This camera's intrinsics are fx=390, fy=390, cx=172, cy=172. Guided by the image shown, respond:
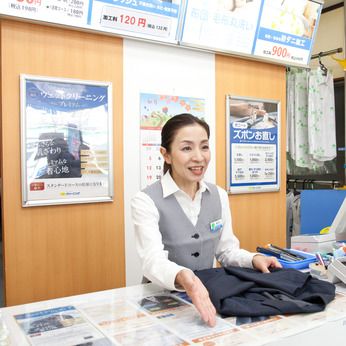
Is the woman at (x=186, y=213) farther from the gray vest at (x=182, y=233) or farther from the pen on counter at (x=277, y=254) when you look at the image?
the pen on counter at (x=277, y=254)

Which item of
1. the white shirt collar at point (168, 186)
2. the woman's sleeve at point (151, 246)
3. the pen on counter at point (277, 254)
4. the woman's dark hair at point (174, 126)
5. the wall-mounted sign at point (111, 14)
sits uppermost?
the wall-mounted sign at point (111, 14)

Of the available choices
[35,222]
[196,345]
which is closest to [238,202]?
[35,222]

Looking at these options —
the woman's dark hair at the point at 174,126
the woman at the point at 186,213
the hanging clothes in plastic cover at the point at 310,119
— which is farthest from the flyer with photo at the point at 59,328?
the hanging clothes in plastic cover at the point at 310,119

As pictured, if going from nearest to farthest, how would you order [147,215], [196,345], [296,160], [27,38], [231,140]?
[196,345] → [147,215] → [27,38] → [231,140] → [296,160]

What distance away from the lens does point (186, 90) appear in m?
3.07

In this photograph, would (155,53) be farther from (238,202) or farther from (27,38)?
(238,202)

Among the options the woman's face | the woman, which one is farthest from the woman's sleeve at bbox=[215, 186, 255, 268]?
the woman's face

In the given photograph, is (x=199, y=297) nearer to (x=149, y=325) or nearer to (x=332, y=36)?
(x=149, y=325)

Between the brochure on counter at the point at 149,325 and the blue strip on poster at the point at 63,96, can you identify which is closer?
the brochure on counter at the point at 149,325

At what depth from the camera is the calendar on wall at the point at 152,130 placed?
287cm

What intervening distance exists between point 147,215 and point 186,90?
160cm

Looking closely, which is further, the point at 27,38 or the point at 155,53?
the point at 155,53

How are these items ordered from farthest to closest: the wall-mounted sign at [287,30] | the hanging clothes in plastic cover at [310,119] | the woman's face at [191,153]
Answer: the hanging clothes in plastic cover at [310,119] → the wall-mounted sign at [287,30] → the woman's face at [191,153]

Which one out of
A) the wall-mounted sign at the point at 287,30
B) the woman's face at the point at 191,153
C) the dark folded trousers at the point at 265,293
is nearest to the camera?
the dark folded trousers at the point at 265,293
